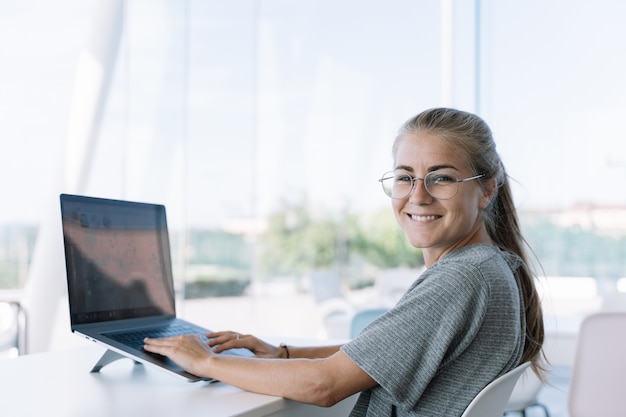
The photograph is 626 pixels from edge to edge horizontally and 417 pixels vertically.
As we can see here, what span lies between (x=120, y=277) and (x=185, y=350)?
1.03 feet

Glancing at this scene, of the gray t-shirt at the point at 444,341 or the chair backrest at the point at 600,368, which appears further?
the chair backrest at the point at 600,368

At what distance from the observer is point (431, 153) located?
4.93ft

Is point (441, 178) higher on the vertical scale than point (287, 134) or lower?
lower

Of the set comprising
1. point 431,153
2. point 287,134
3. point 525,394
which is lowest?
point 525,394

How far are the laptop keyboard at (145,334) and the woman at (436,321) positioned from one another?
4 centimetres

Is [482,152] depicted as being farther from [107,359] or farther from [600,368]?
[600,368]

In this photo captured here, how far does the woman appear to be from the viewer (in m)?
1.30

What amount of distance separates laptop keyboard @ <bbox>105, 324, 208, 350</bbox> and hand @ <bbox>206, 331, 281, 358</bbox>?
0.08 feet

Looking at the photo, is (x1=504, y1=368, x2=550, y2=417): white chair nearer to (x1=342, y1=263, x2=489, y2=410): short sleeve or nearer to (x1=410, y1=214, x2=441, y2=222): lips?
(x1=410, y1=214, x2=441, y2=222): lips

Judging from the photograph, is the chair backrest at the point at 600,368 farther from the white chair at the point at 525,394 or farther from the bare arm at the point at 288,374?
the bare arm at the point at 288,374

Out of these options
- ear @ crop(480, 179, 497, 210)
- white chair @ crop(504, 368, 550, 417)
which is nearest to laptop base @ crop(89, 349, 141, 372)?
ear @ crop(480, 179, 497, 210)

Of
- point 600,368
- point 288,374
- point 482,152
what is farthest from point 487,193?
point 600,368

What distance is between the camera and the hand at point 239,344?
1.60 meters

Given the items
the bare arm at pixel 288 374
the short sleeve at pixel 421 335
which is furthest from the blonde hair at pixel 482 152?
the bare arm at pixel 288 374
